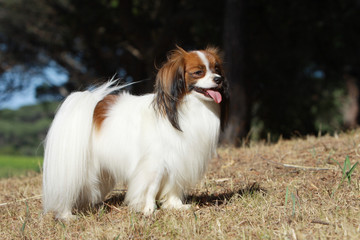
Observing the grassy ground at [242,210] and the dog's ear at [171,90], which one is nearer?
the grassy ground at [242,210]

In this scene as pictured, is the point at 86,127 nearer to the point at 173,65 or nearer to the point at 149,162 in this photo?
the point at 149,162

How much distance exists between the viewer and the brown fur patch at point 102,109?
4.00 metres

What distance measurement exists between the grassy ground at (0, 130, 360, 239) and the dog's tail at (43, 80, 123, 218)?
272 mm

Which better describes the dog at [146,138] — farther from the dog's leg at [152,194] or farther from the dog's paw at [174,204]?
the dog's paw at [174,204]

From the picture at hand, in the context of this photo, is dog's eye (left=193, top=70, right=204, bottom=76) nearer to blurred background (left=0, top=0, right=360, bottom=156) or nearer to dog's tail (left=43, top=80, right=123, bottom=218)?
dog's tail (left=43, top=80, right=123, bottom=218)

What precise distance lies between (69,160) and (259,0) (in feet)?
28.8

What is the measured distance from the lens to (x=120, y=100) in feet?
13.7

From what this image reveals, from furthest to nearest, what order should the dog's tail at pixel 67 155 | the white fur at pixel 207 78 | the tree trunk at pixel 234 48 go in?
the tree trunk at pixel 234 48 < the dog's tail at pixel 67 155 < the white fur at pixel 207 78

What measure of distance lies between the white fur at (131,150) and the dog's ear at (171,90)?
60mm

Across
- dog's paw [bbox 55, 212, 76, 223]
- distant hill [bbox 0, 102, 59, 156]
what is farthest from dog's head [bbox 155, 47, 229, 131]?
distant hill [bbox 0, 102, 59, 156]

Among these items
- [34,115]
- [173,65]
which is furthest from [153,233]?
[34,115]

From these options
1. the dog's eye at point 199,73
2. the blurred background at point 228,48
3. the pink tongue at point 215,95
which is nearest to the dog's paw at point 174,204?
the pink tongue at point 215,95

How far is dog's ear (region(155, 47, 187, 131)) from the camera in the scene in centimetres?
372

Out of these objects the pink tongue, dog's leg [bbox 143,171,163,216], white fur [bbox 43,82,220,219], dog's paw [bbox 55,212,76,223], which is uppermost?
the pink tongue
